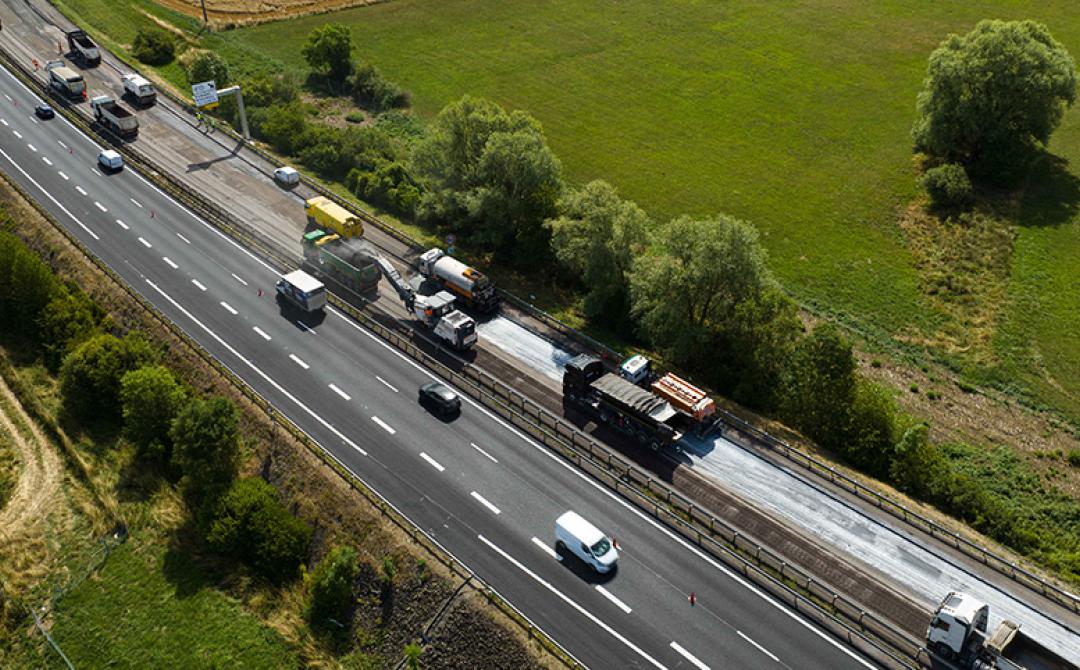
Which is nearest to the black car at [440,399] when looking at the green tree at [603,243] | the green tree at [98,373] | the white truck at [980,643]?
the green tree at [603,243]

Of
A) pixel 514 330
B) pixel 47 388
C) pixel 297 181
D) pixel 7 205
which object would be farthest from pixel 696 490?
pixel 7 205

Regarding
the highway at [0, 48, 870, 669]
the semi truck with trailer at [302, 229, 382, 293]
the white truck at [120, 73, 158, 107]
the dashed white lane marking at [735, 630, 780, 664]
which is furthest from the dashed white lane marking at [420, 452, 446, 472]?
the white truck at [120, 73, 158, 107]

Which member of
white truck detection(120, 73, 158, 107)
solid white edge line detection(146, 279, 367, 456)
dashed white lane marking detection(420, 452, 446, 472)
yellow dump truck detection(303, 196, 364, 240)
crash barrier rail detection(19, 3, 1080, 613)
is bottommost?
solid white edge line detection(146, 279, 367, 456)

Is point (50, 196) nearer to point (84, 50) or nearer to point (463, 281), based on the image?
point (84, 50)

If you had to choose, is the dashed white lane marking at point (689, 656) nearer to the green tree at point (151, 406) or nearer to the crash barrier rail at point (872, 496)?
the crash barrier rail at point (872, 496)

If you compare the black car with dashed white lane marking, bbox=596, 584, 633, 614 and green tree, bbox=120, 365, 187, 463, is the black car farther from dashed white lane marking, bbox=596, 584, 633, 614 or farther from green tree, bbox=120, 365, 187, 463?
dashed white lane marking, bbox=596, 584, 633, 614

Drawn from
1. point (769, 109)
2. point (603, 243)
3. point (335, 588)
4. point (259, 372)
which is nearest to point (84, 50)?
point (259, 372)
